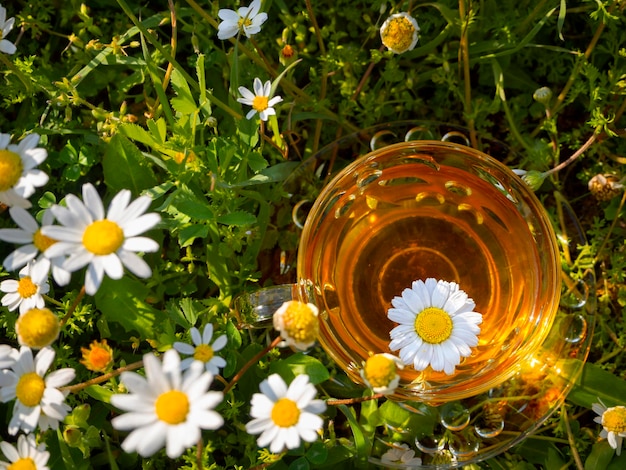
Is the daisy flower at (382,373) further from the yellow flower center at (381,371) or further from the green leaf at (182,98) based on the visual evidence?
the green leaf at (182,98)

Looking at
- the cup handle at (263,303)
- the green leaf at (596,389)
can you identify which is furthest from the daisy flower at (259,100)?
the green leaf at (596,389)

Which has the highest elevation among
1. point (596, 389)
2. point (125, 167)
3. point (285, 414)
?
point (125, 167)

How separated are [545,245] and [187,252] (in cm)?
61

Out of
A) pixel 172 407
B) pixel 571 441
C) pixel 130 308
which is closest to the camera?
pixel 172 407

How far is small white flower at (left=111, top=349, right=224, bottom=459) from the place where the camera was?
758mm

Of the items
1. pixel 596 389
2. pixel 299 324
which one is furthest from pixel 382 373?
pixel 596 389

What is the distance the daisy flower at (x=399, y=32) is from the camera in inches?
43.6

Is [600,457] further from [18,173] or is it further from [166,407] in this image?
[18,173]

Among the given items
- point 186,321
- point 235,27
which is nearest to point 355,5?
point 235,27

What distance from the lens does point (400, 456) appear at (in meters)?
1.21

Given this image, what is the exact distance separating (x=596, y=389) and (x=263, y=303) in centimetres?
65

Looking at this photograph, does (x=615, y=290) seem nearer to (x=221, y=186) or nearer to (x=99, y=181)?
(x=221, y=186)

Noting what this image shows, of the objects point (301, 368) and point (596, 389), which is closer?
point (301, 368)

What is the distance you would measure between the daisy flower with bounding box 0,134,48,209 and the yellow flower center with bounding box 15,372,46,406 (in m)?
0.24
